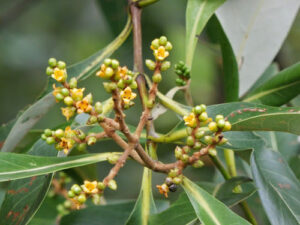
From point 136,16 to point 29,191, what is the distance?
0.63m

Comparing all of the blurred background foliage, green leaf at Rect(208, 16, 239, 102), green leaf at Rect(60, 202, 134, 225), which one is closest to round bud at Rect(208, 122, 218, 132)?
green leaf at Rect(208, 16, 239, 102)

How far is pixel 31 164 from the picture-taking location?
1.01m

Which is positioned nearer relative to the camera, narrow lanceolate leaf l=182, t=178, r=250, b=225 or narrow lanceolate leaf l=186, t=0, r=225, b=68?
narrow lanceolate leaf l=182, t=178, r=250, b=225

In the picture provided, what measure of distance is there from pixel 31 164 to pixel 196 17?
653 millimetres

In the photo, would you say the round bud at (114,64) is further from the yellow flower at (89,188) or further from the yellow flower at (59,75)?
the yellow flower at (89,188)

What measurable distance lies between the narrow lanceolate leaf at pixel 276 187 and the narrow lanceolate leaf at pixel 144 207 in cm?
25

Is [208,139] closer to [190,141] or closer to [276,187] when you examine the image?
[190,141]

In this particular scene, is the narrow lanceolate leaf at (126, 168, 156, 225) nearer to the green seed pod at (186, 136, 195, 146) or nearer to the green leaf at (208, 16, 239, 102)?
the green seed pod at (186, 136, 195, 146)

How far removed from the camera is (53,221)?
5.69 feet

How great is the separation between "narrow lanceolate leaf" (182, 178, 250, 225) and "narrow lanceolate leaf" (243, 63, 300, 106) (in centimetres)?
47

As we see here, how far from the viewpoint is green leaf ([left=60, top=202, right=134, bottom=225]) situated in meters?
1.39

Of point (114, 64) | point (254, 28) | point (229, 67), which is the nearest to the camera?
point (114, 64)

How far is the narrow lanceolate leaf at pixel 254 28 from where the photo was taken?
149 centimetres

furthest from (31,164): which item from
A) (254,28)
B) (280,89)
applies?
(254,28)
